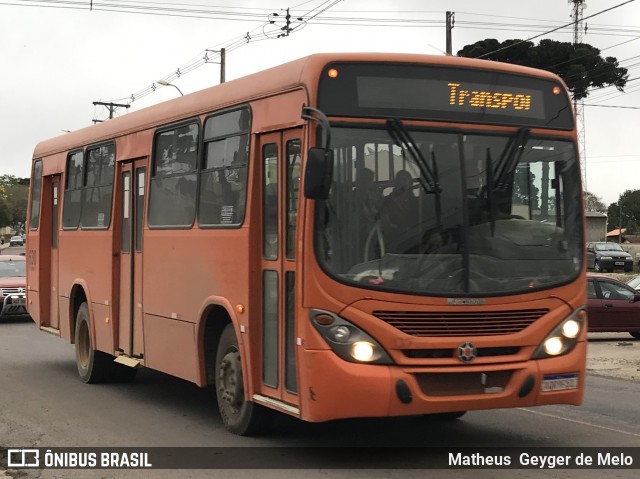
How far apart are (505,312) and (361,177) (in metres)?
1.54

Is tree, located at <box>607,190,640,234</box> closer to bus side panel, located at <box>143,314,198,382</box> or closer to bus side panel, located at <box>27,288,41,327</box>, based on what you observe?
bus side panel, located at <box>27,288,41,327</box>

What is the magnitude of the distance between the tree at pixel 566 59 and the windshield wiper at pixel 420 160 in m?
32.3

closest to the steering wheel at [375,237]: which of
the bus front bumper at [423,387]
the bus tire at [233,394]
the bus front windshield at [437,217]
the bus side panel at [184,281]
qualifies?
the bus front windshield at [437,217]

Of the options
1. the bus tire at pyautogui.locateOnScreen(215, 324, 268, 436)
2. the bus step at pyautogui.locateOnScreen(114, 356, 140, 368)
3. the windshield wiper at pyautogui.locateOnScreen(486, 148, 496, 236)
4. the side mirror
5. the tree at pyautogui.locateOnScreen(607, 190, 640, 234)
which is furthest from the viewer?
the tree at pyautogui.locateOnScreen(607, 190, 640, 234)

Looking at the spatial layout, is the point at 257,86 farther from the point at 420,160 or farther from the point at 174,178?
the point at 174,178

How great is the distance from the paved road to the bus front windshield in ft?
4.94

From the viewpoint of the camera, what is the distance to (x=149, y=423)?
10.1m

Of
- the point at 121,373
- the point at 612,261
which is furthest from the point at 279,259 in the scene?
the point at 612,261

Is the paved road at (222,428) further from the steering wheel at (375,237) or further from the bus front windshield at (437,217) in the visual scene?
the steering wheel at (375,237)

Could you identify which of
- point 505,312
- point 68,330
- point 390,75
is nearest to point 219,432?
point 505,312

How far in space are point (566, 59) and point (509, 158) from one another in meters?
39.3

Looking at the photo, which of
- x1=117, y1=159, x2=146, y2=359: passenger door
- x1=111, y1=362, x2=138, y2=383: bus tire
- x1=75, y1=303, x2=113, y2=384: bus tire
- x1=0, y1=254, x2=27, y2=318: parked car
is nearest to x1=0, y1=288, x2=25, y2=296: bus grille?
x1=0, y1=254, x2=27, y2=318: parked car

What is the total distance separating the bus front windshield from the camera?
7684mm

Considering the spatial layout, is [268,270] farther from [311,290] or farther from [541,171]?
[541,171]
